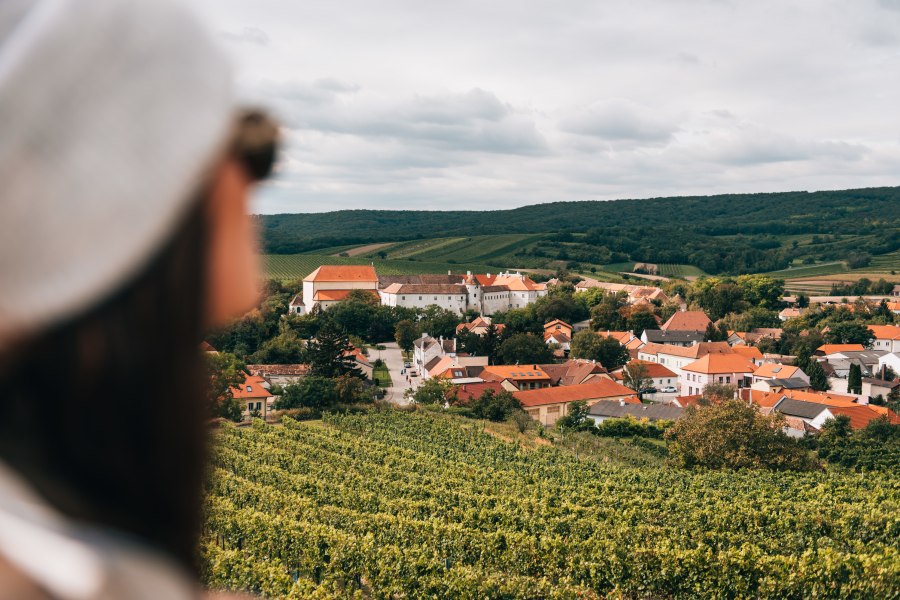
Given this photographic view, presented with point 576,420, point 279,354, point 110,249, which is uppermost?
point 110,249

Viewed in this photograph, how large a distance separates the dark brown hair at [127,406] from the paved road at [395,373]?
60.8 m

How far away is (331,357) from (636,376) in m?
29.5

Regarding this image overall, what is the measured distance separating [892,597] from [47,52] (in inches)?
1020

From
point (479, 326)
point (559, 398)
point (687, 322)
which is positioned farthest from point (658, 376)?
point (479, 326)

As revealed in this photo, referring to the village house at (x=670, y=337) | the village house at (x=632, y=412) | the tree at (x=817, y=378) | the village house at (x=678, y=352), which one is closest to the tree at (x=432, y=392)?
the village house at (x=632, y=412)

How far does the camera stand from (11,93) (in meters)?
0.55

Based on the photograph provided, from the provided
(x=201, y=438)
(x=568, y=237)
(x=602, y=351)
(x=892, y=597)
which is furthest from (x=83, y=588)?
(x=568, y=237)

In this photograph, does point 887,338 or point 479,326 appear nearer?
point 479,326

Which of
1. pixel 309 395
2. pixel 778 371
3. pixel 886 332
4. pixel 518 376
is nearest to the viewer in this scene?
pixel 309 395

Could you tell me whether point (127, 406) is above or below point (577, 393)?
above

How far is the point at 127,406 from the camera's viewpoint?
609mm

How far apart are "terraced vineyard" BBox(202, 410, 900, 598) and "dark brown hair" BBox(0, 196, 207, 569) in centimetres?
1422

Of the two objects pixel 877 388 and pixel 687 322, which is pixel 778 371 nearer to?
pixel 877 388

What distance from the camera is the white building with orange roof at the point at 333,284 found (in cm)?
10125
